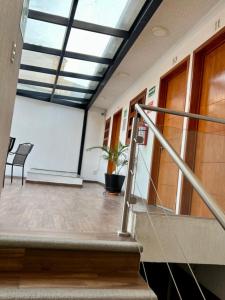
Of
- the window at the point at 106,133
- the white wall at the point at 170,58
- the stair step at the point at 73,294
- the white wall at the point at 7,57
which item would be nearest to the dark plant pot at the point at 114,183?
the white wall at the point at 170,58

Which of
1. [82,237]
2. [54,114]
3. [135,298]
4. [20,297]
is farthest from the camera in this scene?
[54,114]

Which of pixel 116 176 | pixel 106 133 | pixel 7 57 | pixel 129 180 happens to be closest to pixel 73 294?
pixel 129 180

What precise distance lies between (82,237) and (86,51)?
4.11m

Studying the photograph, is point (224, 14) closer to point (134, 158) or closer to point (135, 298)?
point (134, 158)

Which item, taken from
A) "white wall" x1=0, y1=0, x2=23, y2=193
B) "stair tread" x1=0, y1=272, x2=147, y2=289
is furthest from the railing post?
"white wall" x1=0, y1=0, x2=23, y2=193

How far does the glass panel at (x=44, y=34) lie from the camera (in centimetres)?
442

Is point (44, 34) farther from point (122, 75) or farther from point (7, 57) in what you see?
point (7, 57)

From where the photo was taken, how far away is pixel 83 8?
3889mm

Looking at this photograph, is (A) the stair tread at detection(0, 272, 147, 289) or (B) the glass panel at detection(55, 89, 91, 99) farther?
(B) the glass panel at detection(55, 89, 91, 99)

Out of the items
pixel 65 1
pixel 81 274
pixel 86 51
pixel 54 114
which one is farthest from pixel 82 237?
pixel 54 114

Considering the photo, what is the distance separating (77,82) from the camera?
23.0ft

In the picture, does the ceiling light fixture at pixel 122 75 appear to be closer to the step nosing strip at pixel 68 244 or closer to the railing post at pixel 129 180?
the railing post at pixel 129 180

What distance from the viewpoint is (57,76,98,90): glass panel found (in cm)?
678

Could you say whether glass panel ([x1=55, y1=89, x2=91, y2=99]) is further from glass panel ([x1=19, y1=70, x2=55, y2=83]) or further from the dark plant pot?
the dark plant pot
